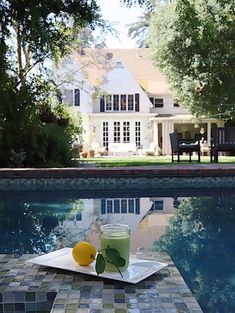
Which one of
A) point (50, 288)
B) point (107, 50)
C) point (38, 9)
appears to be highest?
point (107, 50)

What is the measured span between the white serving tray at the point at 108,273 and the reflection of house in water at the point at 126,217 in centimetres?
219

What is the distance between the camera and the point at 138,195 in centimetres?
865

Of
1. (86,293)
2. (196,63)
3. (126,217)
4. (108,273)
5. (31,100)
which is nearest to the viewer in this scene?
(86,293)

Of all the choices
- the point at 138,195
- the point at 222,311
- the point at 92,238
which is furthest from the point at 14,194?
the point at 222,311

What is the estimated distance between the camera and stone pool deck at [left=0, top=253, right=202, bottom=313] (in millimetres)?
1889

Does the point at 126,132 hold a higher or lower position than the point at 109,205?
higher

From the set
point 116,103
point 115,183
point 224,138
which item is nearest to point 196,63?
point 224,138

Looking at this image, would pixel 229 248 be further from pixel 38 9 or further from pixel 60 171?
pixel 60 171

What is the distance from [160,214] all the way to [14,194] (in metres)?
3.37

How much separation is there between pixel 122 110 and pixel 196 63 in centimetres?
699

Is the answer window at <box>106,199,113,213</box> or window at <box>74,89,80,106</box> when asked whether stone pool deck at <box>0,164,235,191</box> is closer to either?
window at <box>106,199,113,213</box>

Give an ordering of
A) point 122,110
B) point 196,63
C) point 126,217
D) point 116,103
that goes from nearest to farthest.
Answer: point 126,217 → point 196,63 → point 122,110 → point 116,103

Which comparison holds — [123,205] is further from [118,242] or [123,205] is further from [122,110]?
[122,110]

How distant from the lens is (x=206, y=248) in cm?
477
